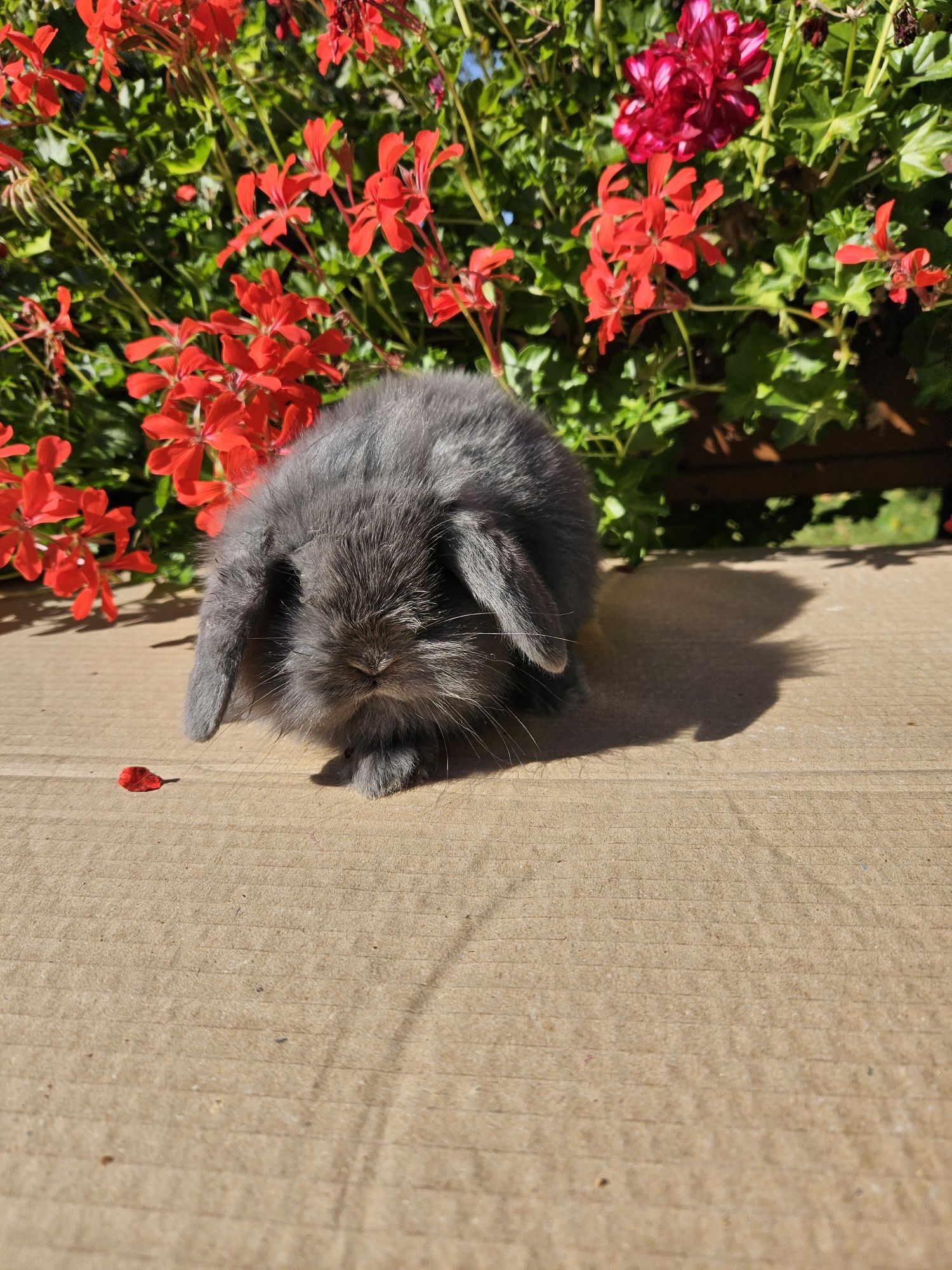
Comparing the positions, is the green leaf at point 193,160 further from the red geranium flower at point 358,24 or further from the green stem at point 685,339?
the green stem at point 685,339

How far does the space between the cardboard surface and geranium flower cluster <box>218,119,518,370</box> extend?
0.89m

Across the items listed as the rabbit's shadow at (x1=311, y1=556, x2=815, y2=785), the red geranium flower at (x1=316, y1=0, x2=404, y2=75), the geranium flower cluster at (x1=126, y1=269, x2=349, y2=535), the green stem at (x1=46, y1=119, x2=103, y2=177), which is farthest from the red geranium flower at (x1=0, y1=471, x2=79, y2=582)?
the red geranium flower at (x1=316, y1=0, x2=404, y2=75)

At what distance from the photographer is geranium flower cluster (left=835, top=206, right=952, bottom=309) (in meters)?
1.65

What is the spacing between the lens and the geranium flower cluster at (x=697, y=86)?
1.64 m

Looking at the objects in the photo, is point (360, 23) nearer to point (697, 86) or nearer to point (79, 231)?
point (697, 86)

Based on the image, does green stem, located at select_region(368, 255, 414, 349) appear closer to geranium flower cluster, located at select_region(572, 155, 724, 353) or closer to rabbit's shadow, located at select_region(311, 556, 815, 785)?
geranium flower cluster, located at select_region(572, 155, 724, 353)

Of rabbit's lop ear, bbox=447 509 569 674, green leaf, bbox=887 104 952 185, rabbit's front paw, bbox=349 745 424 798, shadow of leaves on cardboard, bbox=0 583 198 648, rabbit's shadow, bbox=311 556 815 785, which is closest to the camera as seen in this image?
rabbit's lop ear, bbox=447 509 569 674

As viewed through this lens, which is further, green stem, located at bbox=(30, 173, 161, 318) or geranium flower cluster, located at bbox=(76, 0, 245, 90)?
green stem, located at bbox=(30, 173, 161, 318)

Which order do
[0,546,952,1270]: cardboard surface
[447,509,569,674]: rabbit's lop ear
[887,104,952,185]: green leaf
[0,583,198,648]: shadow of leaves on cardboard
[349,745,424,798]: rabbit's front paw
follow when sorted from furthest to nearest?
[0,583,198,648]: shadow of leaves on cardboard < [887,104,952,185]: green leaf < [349,745,424,798]: rabbit's front paw < [447,509,569,674]: rabbit's lop ear < [0,546,952,1270]: cardboard surface

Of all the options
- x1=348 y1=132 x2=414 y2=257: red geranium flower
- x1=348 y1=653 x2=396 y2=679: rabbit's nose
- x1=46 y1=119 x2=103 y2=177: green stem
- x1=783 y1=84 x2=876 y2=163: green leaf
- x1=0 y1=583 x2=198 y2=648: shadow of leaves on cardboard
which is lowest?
x1=0 y1=583 x2=198 y2=648: shadow of leaves on cardboard

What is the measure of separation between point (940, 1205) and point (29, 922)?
3.23 ft

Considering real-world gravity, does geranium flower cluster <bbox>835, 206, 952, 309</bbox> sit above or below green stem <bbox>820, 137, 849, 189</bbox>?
below

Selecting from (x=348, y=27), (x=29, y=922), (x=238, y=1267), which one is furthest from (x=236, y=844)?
(x=348, y=27)

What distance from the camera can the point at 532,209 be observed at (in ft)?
6.72
